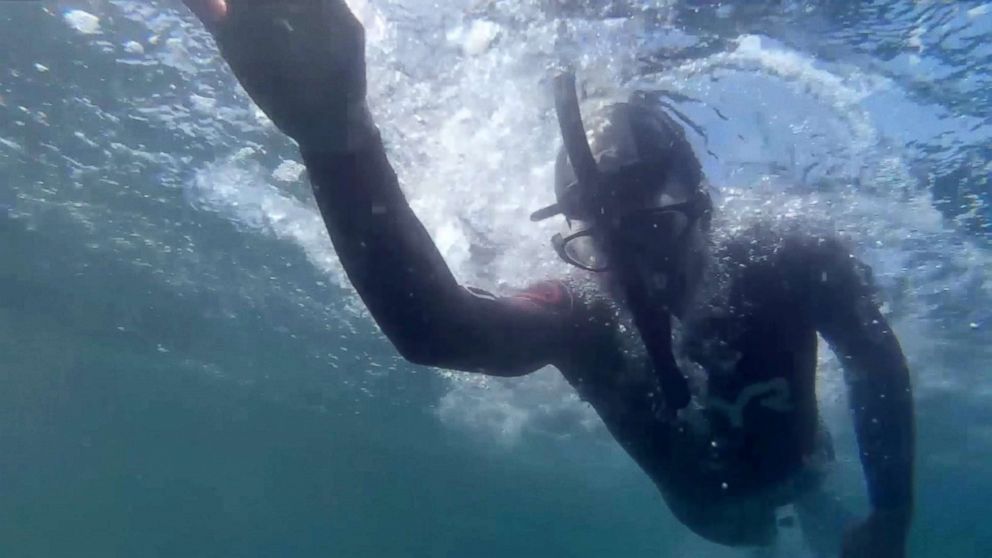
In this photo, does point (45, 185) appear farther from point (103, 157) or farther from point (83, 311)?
point (83, 311)

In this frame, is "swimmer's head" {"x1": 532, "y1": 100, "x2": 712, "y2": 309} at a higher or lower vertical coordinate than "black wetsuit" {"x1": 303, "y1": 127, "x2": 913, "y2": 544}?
higher

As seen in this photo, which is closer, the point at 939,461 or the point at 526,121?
the point at 526,121

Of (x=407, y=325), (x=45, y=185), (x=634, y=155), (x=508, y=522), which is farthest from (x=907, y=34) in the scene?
(x=508, y=522)

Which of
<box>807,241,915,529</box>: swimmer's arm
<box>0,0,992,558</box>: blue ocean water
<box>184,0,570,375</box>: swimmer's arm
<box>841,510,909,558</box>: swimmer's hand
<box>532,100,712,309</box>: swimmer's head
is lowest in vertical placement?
<box>841,510,909,558</box>: swimmer's hand

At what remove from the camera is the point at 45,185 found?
59.7ft

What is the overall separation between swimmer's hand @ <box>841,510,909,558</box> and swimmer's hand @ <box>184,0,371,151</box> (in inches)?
128

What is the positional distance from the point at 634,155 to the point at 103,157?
15922 millimetres

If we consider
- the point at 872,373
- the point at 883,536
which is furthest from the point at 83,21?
the point at 883,536

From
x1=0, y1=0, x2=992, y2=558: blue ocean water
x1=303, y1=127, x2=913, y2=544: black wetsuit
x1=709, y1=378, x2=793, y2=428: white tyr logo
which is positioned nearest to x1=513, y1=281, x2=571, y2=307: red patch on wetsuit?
x1=303, y1=127, x2=913, y2=544: black wetsuit

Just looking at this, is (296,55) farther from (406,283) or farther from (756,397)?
(756,397)

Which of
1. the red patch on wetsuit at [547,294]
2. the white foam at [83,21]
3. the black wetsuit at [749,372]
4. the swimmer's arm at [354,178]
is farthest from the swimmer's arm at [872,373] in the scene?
the white foam at [83,21]

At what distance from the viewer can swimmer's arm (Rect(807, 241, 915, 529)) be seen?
3469 millimetres

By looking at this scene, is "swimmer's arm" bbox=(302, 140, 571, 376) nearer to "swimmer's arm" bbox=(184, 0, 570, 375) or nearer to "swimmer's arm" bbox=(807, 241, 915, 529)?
"swimmer's arm" bbox=(184, 0, 570, 375)

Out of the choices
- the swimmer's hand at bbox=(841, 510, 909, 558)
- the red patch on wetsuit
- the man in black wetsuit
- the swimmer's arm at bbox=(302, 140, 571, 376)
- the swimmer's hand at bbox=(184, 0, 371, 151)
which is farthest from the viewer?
the swimmer's hand at bbox=(841, 510, 909, 558)
